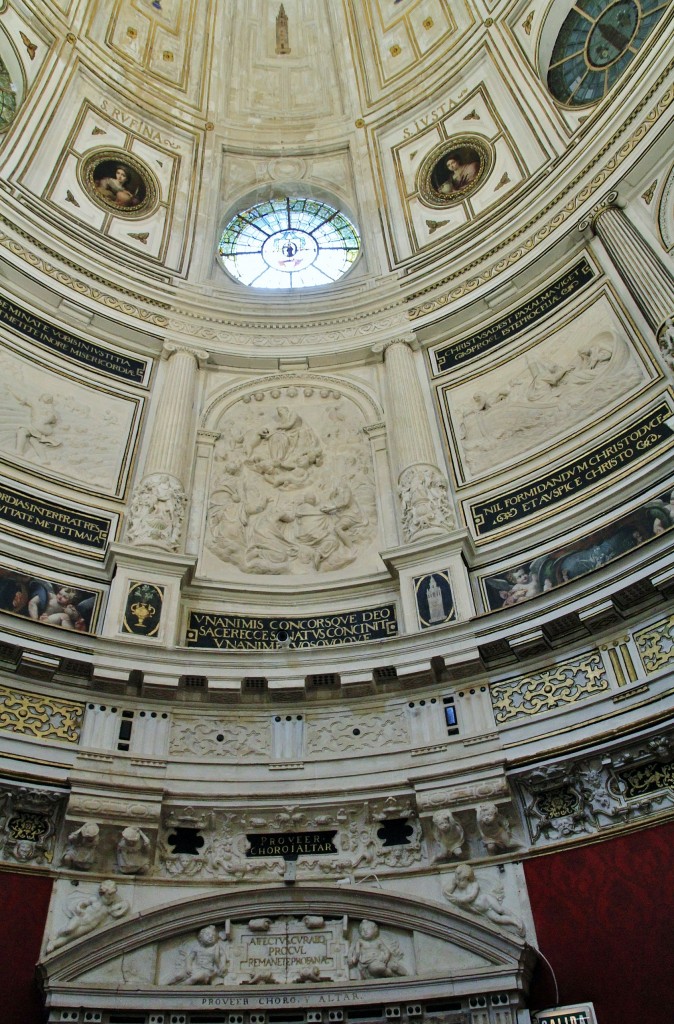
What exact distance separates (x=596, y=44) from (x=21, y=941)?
15.2 m

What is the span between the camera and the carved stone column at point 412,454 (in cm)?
1095

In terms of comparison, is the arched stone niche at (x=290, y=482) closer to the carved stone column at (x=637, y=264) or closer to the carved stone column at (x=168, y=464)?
the carved stone column at (x=168, y=464)

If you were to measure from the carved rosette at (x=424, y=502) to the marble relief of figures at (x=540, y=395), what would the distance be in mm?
605

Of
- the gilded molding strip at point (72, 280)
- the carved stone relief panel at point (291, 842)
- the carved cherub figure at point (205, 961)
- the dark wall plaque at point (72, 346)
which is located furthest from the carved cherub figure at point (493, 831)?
the gilded molding strip at point (72, 280)

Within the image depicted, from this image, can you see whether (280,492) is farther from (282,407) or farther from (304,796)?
(304,796)

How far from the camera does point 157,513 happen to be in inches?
437

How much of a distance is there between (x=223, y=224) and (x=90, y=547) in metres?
8.66

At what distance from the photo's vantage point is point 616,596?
8289 mm

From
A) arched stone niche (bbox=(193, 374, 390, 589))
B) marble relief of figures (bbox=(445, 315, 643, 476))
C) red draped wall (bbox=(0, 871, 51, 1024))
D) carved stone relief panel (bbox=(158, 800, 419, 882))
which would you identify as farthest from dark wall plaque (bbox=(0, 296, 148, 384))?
red draped wall (bbox=(0, 871, 51, 1024))

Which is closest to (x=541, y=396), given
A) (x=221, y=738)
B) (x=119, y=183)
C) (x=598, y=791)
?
(x=598, y=791)

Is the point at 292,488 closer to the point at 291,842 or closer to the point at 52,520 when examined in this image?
the point at 52,520

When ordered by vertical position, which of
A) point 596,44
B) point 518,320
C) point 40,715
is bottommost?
point 40,715

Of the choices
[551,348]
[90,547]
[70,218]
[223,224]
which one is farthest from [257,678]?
[223,224]

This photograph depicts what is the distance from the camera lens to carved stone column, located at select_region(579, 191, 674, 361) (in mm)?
10250
